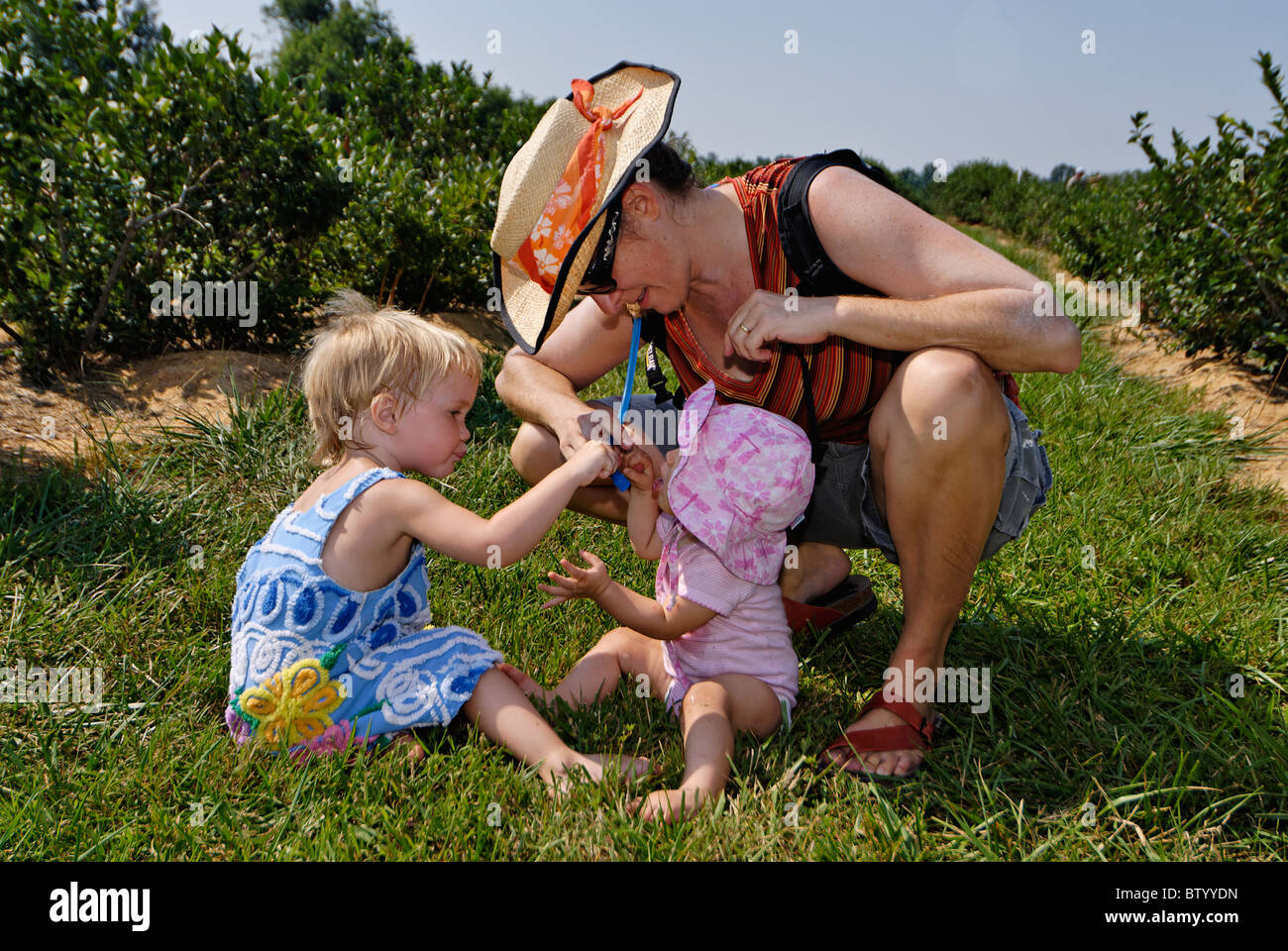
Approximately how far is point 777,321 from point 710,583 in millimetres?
675

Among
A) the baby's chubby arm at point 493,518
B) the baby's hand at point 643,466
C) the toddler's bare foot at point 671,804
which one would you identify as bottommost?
the toddler's bare foot at point 671,804

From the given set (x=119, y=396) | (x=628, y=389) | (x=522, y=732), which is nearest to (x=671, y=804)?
(x=522, y=732)

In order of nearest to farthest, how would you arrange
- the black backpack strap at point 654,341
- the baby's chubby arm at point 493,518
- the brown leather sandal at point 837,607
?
the baby's chubby arm at point 493,518
the black backpack strap at point 654,341
the brown leather sandal at point 837,607

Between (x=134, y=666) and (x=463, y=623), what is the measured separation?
91 centimetres

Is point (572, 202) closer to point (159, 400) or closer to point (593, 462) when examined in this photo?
point (593, 462)

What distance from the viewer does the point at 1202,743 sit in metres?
2.29

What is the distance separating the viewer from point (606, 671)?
8.44 feet

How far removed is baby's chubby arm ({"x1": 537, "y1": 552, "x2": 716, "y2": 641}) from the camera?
2.25m

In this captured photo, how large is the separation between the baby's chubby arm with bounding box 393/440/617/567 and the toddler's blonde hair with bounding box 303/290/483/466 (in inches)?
11.2

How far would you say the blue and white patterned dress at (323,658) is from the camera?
221 centimetres

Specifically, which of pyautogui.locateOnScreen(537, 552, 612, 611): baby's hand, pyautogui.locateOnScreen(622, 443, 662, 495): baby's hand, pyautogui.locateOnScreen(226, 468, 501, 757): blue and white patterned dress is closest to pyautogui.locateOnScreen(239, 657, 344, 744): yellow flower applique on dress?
pyautogui.locateOnScreen(226, 468, 501, 757): blue and white patterned dress

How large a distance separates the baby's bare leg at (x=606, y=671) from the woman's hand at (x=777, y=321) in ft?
2.98

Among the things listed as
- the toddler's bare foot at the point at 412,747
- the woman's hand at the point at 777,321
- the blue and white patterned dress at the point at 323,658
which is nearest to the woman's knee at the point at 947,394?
the woman's hand at the point at 777,321

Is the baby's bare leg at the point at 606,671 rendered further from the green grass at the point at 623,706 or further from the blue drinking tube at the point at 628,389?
the blue drinking tube at the point at 628,389
